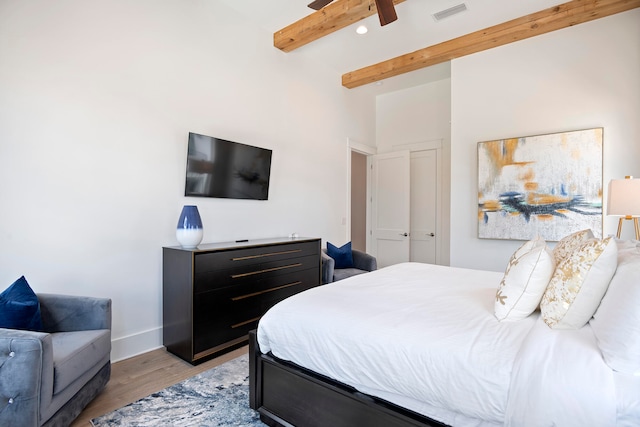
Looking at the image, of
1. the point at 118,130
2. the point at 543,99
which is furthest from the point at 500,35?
the point at 118,130

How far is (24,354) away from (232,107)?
2.75m

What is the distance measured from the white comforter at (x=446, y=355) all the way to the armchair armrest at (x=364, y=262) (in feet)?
7.29

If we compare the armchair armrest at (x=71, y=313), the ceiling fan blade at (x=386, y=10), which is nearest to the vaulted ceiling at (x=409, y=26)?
the ceiling fan blade at (x=386, y=10)

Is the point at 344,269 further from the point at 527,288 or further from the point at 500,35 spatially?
the point at 500,35

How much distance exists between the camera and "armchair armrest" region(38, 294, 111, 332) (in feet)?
6.80

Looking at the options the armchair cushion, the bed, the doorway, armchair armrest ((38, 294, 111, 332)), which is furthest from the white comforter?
the doorway

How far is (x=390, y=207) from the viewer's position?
5594mm

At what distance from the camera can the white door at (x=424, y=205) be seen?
5305 mm

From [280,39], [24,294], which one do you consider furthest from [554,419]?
[280,39]

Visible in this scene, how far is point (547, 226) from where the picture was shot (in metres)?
3.59

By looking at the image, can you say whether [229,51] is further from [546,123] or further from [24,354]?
[546,123]

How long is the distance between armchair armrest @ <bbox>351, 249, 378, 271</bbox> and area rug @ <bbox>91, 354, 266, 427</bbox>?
2198 mm

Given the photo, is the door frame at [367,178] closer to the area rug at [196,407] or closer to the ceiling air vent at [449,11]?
the ceiling air vent at [449,11]

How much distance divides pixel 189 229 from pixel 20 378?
4.78 feet
